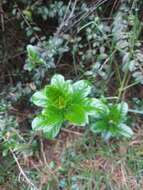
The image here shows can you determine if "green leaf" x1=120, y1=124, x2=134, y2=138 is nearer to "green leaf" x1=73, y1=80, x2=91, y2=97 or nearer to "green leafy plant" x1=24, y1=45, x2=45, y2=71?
"green leaf" x1=73, y1=80, x2=91, y2=97

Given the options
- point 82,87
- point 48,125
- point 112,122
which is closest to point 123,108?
point 112,122

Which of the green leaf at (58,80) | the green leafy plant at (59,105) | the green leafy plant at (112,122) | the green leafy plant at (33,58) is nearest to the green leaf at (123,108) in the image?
the green leafy plant at (112,122)

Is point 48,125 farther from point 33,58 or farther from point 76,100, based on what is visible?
point 33,58

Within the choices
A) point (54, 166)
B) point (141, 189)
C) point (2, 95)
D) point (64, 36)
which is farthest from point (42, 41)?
point (141, 189)

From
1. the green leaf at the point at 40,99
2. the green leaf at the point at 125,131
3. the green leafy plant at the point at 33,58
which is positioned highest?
the green leafy plant at the point at 33,58

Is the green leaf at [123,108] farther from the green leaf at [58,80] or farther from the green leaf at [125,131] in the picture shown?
the green leaf at [58,80]

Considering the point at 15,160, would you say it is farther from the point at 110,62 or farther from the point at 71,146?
the point at 110,62
